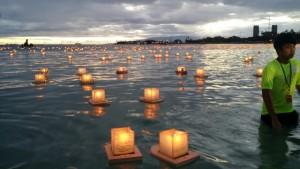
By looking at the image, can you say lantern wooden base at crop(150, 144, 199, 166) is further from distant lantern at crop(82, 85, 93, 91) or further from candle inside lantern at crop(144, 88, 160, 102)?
distant lantern at crop(82, 85, 93, 91)

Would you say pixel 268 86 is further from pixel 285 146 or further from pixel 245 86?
pixel 245 86

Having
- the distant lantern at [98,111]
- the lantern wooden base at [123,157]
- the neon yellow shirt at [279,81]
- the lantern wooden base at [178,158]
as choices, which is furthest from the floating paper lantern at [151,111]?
the neon yellow shirt at [279,81]

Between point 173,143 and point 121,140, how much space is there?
1028mm

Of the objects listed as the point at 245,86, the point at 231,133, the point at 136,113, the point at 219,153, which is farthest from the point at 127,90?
Answer: the point at 219,153

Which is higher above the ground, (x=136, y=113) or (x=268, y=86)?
(x=268, y=86)

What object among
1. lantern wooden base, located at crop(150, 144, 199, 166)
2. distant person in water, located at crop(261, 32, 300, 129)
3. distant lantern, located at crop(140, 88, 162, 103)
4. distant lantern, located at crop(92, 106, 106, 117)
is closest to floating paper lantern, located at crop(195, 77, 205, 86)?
distant lantern, located at crop(140, 88, 162, 103)

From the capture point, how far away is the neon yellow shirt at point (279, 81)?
673 centimetres

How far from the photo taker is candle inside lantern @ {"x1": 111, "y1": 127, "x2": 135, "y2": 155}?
20.3 ft

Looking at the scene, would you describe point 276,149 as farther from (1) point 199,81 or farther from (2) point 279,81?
(1) point 199,81

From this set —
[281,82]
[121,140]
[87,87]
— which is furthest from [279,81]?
[87,87]

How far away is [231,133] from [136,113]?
3205 mm

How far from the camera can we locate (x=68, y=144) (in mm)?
7012

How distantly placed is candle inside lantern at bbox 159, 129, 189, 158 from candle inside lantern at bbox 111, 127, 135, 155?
0.65 metres

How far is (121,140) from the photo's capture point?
20.4 feet
